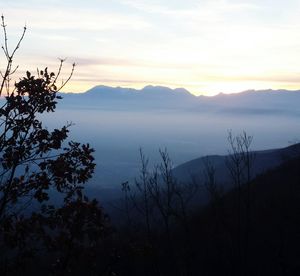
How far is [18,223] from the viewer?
6473 mm

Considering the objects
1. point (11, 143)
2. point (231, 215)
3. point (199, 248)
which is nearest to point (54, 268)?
point (11, 143)

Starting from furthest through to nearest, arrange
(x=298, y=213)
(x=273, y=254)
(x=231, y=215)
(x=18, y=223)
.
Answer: (x=231, y=215), (x=298, y=213), (x=273, y=254), (x=18, y=223)

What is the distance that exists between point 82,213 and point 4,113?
1.94 meters

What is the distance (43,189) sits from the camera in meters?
6.70

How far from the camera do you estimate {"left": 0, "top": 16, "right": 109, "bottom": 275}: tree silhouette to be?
21.3ft

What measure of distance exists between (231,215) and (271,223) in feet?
17.8

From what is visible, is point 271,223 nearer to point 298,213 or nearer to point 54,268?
point 298,213

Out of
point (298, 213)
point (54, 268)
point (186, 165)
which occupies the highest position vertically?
point (54, 268)

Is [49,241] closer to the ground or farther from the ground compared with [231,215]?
farther from the ground

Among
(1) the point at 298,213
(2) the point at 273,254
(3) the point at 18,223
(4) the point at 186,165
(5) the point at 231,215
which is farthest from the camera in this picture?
(4) the point at 186,165

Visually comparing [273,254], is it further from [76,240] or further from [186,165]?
[186,165]

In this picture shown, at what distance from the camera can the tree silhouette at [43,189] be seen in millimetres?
6504

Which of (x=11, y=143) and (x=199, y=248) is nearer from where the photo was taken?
(x=11, y=143)

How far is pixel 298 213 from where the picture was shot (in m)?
29.9
